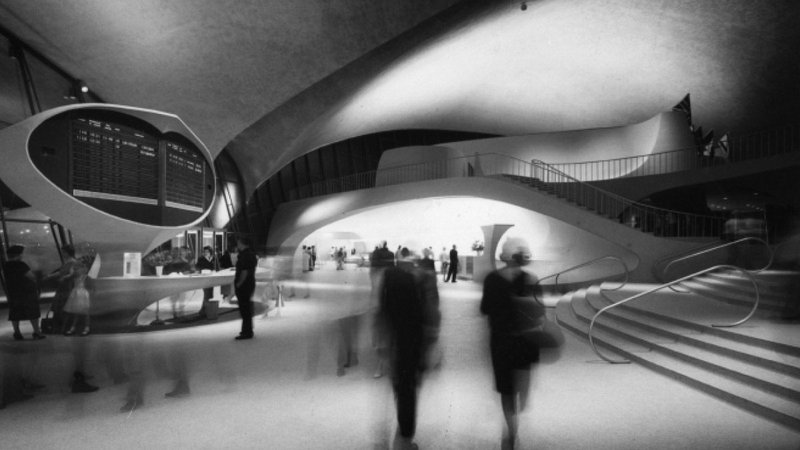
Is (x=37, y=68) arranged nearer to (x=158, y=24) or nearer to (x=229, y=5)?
(x=158, y=24)

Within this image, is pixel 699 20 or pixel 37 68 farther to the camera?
pixel 699 20

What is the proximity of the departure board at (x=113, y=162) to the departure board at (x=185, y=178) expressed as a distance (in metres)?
0.16

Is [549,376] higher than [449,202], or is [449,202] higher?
[449,202]

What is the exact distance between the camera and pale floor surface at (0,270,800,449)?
2.84 m

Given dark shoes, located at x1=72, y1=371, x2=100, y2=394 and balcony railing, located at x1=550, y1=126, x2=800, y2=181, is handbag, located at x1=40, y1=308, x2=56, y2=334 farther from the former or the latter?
balcony railing, located at x1=550, y1=126, x2=800, y2=181

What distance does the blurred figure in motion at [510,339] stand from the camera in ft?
8.80

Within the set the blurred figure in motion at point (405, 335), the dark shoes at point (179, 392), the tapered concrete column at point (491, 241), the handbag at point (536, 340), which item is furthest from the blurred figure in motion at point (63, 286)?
the tapered concrete column at point (491, 241)

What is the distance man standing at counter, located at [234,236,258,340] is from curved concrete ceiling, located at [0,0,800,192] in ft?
16.4

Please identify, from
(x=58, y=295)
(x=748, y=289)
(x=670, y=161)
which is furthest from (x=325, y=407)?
(x=670, y=161)

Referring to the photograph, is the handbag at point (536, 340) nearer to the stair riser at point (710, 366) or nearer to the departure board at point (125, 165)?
the stair riser at point (710, 366)

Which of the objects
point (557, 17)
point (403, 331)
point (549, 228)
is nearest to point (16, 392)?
point (403, 331)

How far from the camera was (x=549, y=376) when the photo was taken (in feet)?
14.5

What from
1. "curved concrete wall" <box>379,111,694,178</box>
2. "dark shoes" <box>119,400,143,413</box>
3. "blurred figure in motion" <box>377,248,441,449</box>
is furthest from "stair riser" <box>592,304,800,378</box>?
"curved concrete wall" <box>379,111,694,178</box>

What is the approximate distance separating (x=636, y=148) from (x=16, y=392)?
21504mm
